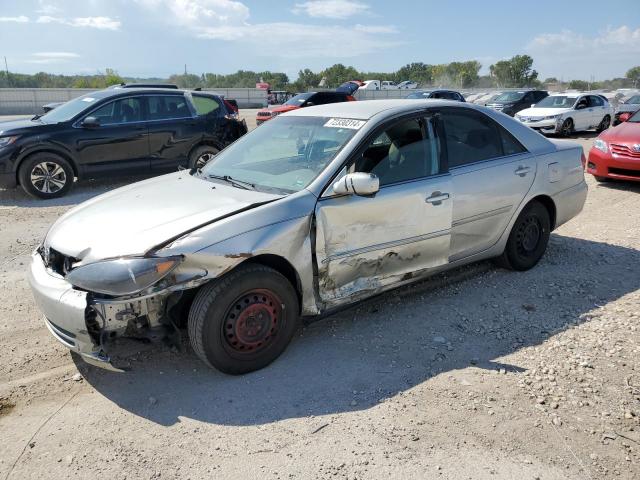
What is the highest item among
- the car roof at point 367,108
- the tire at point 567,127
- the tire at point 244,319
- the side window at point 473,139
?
the car roof at point 367,108

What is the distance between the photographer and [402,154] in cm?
408

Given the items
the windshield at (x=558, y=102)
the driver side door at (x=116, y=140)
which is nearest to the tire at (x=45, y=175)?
the driver side door at (x=116, y=140)

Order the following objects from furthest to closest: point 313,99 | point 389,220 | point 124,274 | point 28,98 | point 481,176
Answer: point 28,98 → point 313,99 → point 481,176 → point 389,220 → point 124,274

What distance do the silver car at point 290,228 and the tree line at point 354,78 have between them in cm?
5522

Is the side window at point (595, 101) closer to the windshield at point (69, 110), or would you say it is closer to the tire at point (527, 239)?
the tire at point (527, 239)

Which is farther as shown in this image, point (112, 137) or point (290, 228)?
point (112, 137)

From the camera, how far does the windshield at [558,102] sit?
58.5ft

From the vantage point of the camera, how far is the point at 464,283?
16.1ft

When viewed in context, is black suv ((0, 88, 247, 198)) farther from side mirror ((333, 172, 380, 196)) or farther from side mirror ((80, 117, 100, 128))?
side mirror ((333, 172, 380, 196))

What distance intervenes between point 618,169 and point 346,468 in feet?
26.9

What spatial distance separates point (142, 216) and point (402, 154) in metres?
1.98

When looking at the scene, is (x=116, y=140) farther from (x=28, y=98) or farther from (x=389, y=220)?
(x=28, y=98)

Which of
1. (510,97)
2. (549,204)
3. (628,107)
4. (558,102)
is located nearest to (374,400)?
(549,204)

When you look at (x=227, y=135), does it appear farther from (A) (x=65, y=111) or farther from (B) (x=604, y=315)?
(B) (x=604, y=315)
